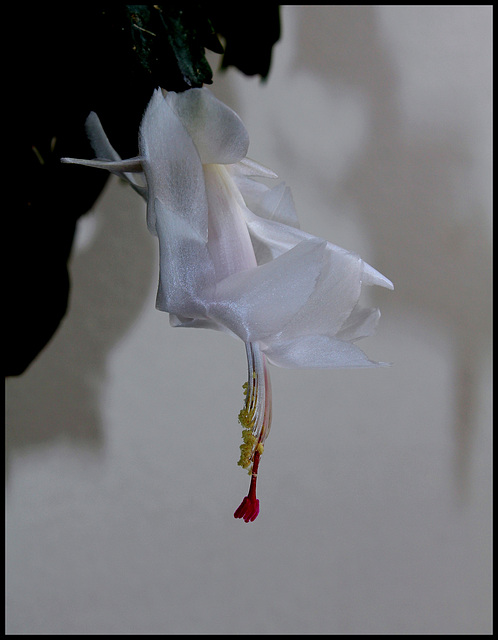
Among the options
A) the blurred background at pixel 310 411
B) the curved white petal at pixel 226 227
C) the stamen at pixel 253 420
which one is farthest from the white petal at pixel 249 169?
the blurred background at pixel 310 411

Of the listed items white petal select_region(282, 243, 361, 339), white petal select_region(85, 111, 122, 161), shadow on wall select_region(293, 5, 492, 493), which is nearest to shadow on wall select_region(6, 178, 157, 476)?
shadow on wall select_region(293, 5, 492, 493)

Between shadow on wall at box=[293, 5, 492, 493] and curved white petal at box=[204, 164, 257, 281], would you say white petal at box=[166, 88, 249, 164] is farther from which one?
shadow on wall at box=[293, 5, 492, 493]

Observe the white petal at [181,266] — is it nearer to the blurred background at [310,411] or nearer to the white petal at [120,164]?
the white petal at [120,164]

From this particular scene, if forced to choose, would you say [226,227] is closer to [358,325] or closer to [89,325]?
[358,325]

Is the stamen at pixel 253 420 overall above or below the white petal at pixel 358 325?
below

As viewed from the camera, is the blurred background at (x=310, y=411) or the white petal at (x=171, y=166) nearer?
the white petal at (x=171, y=166)

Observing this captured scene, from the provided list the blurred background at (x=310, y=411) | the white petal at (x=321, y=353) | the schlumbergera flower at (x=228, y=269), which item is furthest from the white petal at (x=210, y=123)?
the blurred background at (x=310, y=411)

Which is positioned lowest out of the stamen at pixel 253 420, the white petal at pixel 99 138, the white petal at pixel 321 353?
the stamen at pixel 253 420
